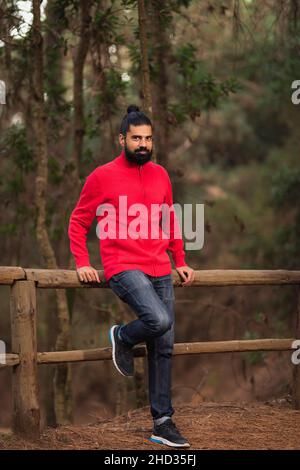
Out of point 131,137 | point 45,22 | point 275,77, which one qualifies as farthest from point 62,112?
point 131,137

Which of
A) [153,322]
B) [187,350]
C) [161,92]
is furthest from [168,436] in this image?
[161,92]

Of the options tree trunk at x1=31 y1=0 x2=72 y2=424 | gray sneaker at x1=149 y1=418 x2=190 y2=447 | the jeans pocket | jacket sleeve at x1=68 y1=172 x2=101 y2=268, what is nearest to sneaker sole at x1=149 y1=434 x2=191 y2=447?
gray sneaker at x1=149 y1=418 x2=190 y2=447

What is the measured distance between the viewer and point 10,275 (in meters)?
5.46

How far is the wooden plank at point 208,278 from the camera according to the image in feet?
18.2

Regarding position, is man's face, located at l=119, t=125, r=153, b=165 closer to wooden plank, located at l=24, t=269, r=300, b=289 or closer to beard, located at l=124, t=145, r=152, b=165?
beard, located at l=124, t=145, r=152, b=165

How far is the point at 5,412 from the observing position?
1862 centimetres

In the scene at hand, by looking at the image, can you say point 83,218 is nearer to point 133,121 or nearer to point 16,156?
point 133,121

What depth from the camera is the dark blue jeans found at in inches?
202

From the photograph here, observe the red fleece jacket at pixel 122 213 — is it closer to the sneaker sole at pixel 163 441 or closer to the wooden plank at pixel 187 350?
the wooden plank at pixel 187 350

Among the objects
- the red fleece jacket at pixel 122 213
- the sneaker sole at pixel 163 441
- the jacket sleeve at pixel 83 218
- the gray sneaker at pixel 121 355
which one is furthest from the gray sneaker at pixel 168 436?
the jacket sleeve at pixel 83 218

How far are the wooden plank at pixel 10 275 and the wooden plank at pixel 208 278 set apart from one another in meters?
0.05

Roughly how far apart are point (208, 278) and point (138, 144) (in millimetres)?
1273
